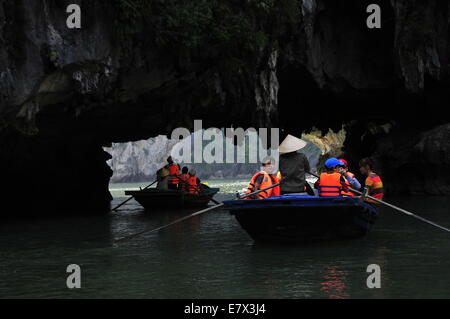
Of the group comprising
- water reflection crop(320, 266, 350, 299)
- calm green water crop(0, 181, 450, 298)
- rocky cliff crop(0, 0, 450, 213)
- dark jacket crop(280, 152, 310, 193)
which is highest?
rocky cliff crop(0, 0, 450, 213)

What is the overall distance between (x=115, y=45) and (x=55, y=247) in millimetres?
6886

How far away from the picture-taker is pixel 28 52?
1545 centimetres

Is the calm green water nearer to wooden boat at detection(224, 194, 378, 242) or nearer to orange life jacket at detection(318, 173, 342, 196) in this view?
wooden boat at detection(224, 194, 378, 242)

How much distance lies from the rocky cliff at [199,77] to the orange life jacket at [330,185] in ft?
25.5

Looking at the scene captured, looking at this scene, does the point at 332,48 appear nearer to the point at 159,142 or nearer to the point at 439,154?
the point at 439,154

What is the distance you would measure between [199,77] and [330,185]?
10011mm

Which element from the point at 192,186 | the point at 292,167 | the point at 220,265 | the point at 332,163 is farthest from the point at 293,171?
the point at 192,186

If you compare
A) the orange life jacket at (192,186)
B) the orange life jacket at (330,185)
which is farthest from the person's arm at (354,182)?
the orange life jacket at (192,186)

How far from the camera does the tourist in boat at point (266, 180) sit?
12.1 m

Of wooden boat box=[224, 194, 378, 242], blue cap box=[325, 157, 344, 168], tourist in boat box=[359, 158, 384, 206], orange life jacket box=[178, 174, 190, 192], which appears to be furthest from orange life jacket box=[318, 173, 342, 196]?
orange life jacket box=[178, 174, 190, 192]

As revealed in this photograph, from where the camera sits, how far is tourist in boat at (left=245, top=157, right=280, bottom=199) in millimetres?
12062

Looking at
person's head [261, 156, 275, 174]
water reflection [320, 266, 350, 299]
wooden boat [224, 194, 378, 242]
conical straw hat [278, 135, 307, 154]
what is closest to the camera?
water reflection [320, 266, 350, 299]

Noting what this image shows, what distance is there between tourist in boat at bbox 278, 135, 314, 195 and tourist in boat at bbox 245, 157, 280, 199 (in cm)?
42

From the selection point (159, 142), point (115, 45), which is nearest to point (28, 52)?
point (115, 45)
